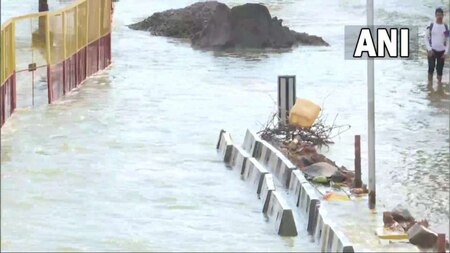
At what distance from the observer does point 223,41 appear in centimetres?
3406

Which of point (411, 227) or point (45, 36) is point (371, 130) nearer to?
point (411, 227)

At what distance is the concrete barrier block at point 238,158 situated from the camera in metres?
16.6

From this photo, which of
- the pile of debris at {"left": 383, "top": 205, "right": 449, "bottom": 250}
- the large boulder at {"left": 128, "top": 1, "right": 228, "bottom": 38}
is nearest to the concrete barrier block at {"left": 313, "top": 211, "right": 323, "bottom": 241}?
the pile of debris at {"left": 383, "top": 205, "right": 449, "bottom": 250}

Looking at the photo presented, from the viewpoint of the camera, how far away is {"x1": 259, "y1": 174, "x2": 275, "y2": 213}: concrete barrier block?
46.6 feet

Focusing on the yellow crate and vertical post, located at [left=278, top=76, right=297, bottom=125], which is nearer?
vertical post, located at [left=278, top=76, right=297, bottom=125]

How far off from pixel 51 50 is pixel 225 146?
A: 6710 millimetres

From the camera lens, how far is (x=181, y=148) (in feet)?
61.1

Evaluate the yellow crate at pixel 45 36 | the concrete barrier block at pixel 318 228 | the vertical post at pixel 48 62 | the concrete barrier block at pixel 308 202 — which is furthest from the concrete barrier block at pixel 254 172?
the vertical post at pixel 48 62

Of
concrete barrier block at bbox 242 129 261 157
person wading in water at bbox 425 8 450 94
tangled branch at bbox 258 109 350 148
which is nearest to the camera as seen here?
concrete barrier block at bbox 242 129 261 157

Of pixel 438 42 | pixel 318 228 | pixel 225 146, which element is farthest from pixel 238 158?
pixel 438 42

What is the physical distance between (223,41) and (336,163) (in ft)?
54.7

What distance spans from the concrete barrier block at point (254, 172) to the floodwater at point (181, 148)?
15 centimetres

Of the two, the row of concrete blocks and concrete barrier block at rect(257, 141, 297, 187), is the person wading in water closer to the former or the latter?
the row of concrete blocks

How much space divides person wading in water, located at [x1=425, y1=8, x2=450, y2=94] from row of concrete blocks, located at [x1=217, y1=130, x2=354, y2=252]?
8.61 metres
